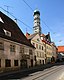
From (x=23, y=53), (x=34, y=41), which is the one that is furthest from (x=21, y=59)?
(x=34, y=41)

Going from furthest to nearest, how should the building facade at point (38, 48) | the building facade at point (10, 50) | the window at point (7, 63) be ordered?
the building facade at point (38, 48) < the window at point (7, 63) < the building facade at point (10, 50)

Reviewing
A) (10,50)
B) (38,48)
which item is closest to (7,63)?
(10,50)

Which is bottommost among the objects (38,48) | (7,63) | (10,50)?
(7,63)

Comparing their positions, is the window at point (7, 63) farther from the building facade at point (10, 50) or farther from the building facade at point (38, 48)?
the building facade at point (38, 48)

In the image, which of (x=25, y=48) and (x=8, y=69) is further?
(x=25, y=48)

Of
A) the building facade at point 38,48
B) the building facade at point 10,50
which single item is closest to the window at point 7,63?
the building facade at point 10,50

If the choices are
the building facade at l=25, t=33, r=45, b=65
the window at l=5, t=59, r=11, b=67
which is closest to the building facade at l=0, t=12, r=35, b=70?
the window at l=5, t=59, r=11, b=67

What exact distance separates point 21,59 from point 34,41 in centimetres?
1908

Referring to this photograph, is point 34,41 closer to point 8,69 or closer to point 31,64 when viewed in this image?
point 31,64

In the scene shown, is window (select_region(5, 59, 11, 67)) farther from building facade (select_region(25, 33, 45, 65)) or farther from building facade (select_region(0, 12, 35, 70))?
building facade (select_region(25, 33, 45, 65))

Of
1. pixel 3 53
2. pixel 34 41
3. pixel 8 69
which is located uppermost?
pixel 34 41

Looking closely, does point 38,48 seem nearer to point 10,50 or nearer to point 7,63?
point 10,50

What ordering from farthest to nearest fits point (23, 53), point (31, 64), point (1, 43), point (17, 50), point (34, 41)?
point (34, 41) < point (31, 64) < point (23, 53) < point (17, 50) < point (1, 43)

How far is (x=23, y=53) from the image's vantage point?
39.9m
